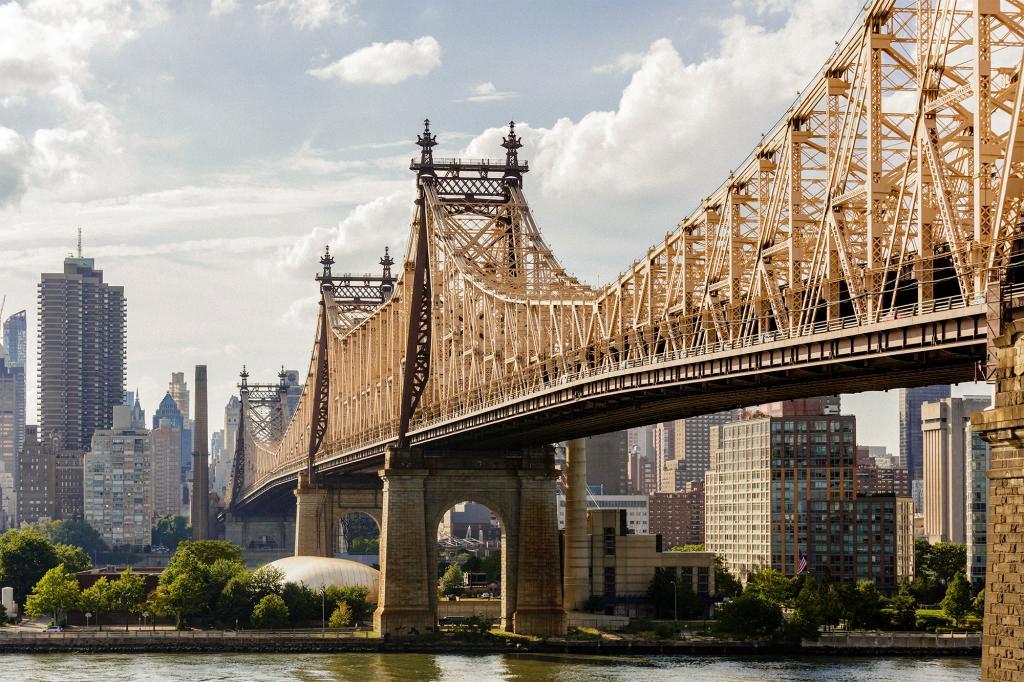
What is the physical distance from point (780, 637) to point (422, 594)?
60.8 ft

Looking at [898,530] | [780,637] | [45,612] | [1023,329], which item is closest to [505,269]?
[780,637]

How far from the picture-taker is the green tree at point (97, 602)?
366ft

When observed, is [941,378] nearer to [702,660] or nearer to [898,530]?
[702,660]

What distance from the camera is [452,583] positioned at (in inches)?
5561

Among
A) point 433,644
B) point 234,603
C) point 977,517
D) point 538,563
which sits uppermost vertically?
point 977,517

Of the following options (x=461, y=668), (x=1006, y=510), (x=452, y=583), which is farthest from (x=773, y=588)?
(x=1006, y=510)

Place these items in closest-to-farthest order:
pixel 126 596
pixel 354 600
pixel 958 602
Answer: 1. pixel 354 600
2. pixel 126 596
3. pixel 958 602

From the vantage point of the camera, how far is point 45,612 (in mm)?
113500

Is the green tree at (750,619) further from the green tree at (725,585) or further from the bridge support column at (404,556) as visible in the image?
the green tree at (725,585)

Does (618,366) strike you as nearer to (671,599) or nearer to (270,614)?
(270,614)

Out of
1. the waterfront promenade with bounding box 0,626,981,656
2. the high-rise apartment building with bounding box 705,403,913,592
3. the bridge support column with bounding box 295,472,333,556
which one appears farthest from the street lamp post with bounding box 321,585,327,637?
the high-rise apartment building with bounding box 705,403,913,592

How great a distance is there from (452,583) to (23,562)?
31904 mm

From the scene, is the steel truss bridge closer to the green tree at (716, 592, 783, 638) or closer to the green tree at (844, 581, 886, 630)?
the green tree at (716, 592, 783, 638)

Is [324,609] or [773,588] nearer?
[324,609]
